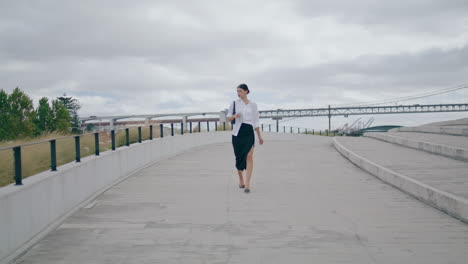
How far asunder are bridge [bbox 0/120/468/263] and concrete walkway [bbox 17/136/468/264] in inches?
0.5

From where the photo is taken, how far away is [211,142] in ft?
84.2

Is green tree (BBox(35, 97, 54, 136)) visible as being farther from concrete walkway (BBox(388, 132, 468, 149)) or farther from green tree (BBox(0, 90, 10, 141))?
concrete walkway (BBox(388, 132, 468, 149))

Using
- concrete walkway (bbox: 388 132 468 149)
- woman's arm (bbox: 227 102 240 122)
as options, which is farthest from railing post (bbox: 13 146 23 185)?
concrete walkway (bbox: 388 132 468 149)

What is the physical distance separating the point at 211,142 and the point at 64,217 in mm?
18670

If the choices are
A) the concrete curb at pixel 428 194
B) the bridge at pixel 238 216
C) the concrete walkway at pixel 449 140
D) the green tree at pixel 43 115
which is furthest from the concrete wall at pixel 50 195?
the green tree at pixel 43 115

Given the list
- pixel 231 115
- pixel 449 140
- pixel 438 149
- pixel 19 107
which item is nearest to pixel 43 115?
pixel 19 107

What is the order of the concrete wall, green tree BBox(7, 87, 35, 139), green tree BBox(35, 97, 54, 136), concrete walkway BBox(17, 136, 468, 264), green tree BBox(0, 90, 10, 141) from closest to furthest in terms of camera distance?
concrete walkway BBox(17, 136, 468, 264) < the concrete wall < green tree BBox(0, 90, 10, 141) < green tree BBox(7, 87, 35, 139) < green tree BBox(35, 97, 54, 136)

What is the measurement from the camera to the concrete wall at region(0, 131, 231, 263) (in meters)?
5.31

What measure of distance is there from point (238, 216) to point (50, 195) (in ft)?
9.01

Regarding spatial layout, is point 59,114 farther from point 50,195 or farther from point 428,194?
point 428,194

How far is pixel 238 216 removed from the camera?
6.99 m

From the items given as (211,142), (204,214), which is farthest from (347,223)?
(211,142)

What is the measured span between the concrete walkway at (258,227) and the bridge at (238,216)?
1cm

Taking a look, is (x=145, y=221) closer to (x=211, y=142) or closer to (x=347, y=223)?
(x=347, y=223)
